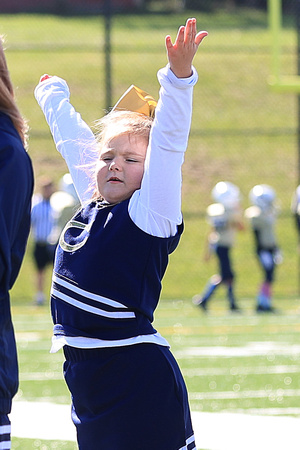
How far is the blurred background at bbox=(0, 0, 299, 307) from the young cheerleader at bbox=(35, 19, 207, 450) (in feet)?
40.4

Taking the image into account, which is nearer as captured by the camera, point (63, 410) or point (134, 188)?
point (134, 188)

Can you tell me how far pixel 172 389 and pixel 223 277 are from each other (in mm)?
9801

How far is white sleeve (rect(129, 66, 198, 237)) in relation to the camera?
8.32 ft

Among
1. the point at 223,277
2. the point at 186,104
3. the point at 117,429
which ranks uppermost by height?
the point at 186,104

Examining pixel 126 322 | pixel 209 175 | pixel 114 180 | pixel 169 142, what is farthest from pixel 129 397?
pixel 209 175

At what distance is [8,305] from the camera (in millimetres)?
2639

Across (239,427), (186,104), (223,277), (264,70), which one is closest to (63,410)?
(239,427)

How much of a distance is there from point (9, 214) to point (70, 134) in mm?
710

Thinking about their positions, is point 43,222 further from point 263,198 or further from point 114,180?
point 114,180

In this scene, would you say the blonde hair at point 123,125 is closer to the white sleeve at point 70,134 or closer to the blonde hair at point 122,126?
the blonde hair at point 122,126

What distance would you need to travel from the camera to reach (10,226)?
2547 millimetres

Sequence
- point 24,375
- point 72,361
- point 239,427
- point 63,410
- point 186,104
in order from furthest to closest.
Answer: point 24,375, point 63,410, point 239,427, point 72,361, point 186,104

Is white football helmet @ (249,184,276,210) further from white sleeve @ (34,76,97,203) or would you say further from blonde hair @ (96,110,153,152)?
blonde hair @ (96,110,153,152)

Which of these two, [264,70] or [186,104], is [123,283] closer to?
[186,104]
